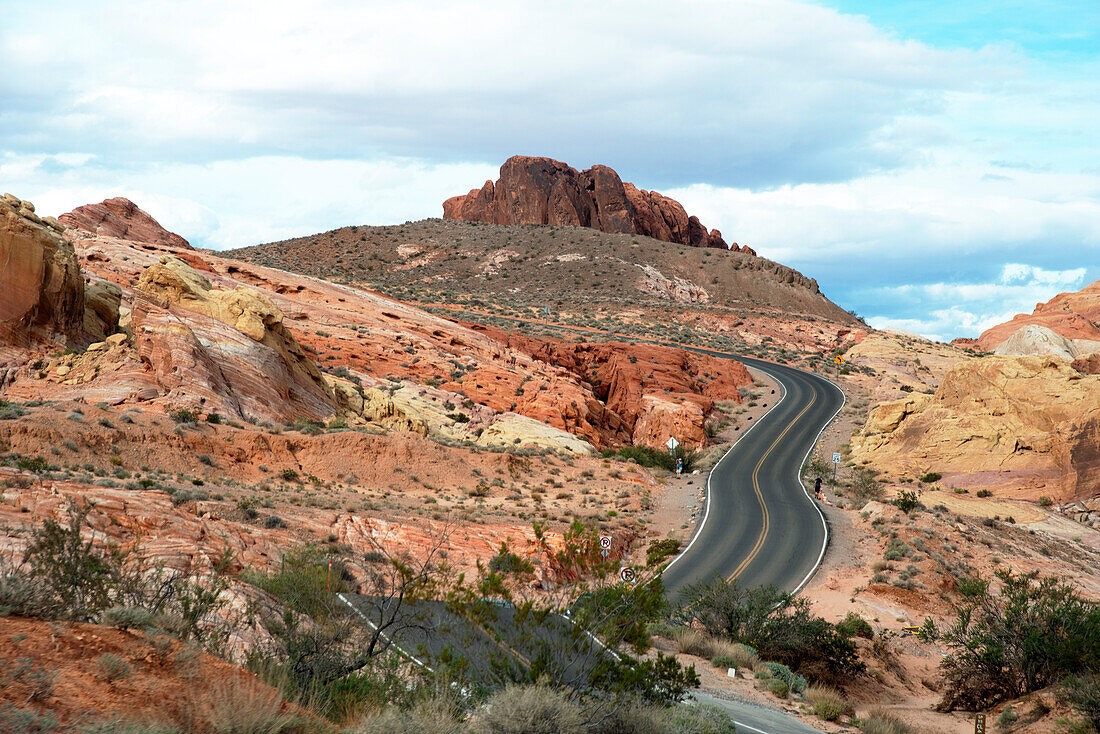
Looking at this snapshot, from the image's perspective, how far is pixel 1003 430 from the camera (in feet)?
141

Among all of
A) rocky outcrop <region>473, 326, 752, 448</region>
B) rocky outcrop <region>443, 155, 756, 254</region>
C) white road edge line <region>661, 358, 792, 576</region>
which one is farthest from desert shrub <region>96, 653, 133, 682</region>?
rocky outcrop <region>443, 155, 756, 254</region>

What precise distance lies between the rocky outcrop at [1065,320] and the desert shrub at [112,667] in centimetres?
10201

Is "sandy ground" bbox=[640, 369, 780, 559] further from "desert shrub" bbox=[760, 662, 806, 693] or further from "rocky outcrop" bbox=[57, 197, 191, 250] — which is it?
"rocky outcrop" bbox=[57, 197, 191, 250]

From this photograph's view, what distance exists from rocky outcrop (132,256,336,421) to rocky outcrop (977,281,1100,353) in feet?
292

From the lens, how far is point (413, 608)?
10.6 m

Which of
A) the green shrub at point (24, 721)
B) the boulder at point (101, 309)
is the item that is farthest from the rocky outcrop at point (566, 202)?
the green shrub at point (24, 721)

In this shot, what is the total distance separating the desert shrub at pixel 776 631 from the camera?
1842 cm

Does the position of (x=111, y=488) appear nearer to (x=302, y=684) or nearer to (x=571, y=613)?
(x=302, y=684)

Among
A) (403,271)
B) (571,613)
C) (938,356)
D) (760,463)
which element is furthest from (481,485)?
(403,271)

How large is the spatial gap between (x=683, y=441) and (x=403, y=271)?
76.2 metres

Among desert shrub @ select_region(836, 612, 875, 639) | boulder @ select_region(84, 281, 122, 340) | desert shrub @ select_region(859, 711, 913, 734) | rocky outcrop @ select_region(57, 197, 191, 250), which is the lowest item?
desert shrub @ select_region(836, 612, 875, 639)

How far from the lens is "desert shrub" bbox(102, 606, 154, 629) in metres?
7.11

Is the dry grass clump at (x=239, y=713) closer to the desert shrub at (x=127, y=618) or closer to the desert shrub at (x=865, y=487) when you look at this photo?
the desert shrub at (x=127, y=618)

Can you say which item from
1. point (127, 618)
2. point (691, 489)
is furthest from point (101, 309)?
point (127, 618)
